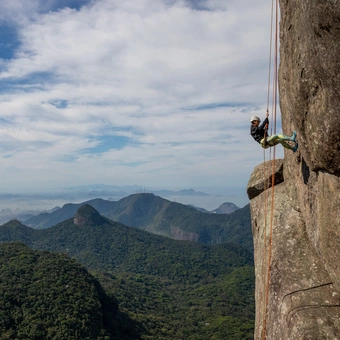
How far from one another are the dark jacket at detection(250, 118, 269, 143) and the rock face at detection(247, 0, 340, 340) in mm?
715

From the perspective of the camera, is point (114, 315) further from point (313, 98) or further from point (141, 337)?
point (313, 98)

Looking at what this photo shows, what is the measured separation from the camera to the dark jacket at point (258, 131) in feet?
31.1

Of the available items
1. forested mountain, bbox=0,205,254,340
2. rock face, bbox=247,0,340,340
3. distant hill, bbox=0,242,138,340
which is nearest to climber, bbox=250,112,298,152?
rock face, bbox=247,0,340,340

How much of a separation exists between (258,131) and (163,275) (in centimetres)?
12972

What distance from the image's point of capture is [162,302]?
302 ft

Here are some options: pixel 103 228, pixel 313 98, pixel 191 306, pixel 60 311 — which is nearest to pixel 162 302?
pixel 191 306

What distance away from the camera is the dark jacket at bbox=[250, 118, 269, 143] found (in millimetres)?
9466

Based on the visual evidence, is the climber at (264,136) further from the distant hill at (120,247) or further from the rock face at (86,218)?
the rock face at (86,218)

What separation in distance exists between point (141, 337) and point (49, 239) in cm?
12744

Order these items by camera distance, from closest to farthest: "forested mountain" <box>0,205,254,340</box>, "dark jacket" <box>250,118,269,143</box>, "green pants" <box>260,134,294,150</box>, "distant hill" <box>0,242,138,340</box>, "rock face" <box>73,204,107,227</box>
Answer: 1. "green pants" <box>260,134,294,150</box>
2. "dark jacket" <box>250,118,269,143</box>
3. "distant hill" <box>0,242,138,340</box>
4. "forested mountain" <box>0,205,254,340</box>
5. "rock face" <box>73,204,107,227</box>

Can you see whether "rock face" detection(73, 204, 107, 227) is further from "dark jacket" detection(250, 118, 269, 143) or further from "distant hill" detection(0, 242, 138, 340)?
"dark jacket" detection(250, 118, 269, 143)

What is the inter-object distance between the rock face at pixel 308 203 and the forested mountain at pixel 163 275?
177 feet

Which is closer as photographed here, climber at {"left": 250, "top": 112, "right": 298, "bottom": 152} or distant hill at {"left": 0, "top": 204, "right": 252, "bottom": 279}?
climber at {"left": 250, "top": 112, "right": 298, "bottom": 152}

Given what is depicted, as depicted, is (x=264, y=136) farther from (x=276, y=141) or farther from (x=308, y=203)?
(x=308, y=203)
